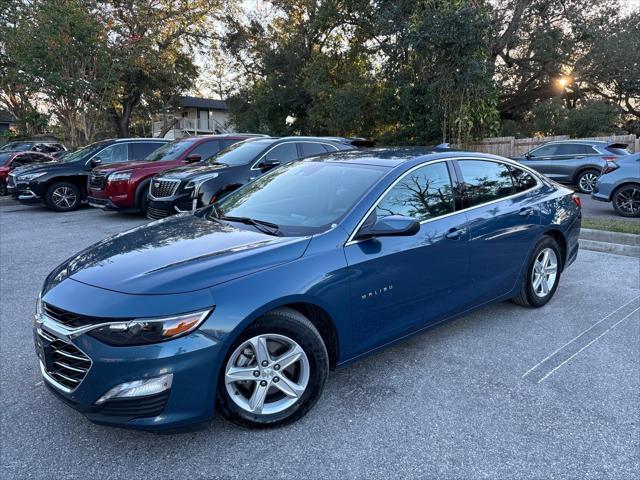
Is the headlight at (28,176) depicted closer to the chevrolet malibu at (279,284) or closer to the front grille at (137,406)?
the chevrolet malibu at (279,284)

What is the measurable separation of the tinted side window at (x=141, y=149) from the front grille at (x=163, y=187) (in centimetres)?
378

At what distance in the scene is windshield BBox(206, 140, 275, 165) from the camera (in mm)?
9055

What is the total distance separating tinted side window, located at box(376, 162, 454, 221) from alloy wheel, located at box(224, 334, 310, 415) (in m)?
1.17

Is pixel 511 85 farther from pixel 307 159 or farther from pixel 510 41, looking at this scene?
pixel 307 159

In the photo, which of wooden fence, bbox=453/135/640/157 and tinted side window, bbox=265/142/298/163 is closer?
tinted side window, bbox=265/142/298/163

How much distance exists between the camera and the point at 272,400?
2.89 m

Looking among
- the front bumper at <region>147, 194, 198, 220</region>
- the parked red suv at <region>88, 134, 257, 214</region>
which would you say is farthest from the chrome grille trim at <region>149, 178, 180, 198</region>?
the parked red suv at <region>88, 134, 257, 214</region>

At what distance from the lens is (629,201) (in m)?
10.2

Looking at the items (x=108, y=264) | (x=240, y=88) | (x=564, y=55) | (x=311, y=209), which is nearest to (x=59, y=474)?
(x=108, y=264)

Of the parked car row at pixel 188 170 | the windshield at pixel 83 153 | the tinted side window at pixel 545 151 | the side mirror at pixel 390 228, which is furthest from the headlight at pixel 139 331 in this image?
the tinted side window at pixel 545 151

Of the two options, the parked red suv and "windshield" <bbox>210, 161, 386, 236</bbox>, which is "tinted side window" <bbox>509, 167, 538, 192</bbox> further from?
the parked red suv

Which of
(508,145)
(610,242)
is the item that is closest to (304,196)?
(610,242)

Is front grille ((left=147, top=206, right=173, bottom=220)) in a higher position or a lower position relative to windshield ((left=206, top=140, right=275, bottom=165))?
lower

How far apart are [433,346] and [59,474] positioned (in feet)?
8.96
